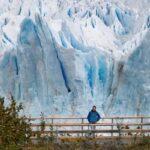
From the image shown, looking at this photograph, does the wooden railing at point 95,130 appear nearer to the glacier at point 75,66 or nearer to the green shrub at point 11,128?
the glacier at point 75,66

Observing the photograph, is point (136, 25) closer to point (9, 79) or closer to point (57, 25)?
point (57, 25)

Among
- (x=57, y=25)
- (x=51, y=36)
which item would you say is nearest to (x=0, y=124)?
(x=51, y=36)

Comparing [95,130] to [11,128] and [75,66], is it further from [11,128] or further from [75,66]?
[75,66]

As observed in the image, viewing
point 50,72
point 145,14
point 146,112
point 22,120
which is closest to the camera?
point 22,120

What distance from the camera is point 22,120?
28.3ft

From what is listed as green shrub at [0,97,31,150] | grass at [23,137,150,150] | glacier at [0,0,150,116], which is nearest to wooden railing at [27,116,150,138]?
grass at [23,137,150,150]

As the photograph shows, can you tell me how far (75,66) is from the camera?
18.2 meters

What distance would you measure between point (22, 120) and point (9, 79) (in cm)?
975

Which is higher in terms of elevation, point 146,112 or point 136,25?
point 136,25

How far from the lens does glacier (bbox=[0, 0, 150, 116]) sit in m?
17.5

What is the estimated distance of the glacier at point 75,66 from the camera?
17.5 meters

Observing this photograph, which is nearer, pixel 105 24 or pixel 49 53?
pixel 49 53

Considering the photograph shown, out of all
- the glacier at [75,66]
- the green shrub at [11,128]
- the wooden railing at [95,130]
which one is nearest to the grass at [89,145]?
the wooden railing at [95,130]

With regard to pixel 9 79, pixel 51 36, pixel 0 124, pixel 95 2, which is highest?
pixel 95 2
